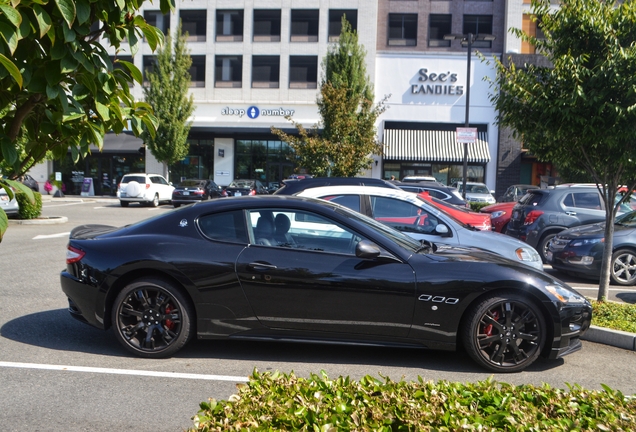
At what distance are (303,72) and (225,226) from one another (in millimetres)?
32687

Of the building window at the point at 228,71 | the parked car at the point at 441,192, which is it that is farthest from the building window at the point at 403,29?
the parked car at the point at 441,192

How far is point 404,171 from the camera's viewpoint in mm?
36344

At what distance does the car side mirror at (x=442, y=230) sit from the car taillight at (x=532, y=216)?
5.81m

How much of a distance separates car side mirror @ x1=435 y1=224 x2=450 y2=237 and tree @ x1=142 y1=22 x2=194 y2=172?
3014 cm

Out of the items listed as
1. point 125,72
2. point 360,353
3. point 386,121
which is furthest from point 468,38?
point 125,72

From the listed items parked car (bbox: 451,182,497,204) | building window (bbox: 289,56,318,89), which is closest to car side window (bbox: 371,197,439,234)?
parked car (bbox: 451,182,497,204)

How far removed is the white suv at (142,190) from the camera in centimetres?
3017

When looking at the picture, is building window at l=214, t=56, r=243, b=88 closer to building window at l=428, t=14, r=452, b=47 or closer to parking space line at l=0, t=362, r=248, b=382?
building window at l=428, t=14, r=452, b=47

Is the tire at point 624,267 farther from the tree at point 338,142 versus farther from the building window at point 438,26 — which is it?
the building window at point 438,26

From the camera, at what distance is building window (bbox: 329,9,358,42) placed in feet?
121

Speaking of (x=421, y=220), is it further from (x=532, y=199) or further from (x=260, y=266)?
(x=532, y=199)

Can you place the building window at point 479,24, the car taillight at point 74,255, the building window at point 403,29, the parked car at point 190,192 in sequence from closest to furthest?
1. the car taillight at point 74,255
2. the parked car at point 190,192
3. the building window at point 479,24
4. the building window at point 403,29

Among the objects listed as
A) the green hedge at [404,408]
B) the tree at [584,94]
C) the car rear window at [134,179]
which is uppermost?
the tree at [584,94]

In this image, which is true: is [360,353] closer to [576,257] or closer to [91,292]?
[91,292]
